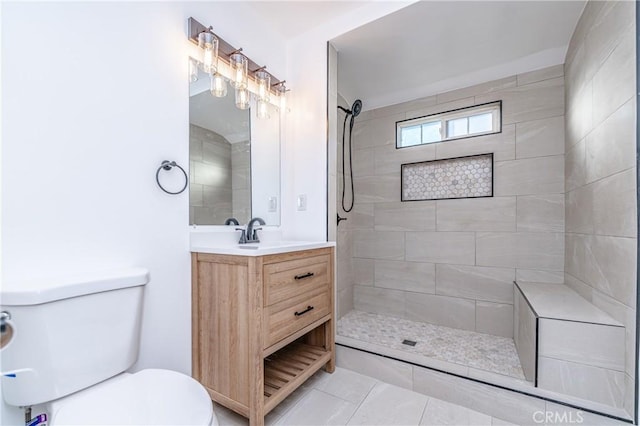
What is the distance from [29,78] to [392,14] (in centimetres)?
184

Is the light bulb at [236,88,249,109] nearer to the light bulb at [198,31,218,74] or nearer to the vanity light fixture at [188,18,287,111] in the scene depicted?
the vanity light fixture at [188,18,287,111]

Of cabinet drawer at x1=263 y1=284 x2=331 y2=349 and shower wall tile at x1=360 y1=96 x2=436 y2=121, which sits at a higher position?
shower wall tile at x1=360 y1=96 x2=436 y2=121

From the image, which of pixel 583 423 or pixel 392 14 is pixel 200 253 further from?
pixel 583 423

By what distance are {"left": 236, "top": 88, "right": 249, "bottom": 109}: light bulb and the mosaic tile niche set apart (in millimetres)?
1610

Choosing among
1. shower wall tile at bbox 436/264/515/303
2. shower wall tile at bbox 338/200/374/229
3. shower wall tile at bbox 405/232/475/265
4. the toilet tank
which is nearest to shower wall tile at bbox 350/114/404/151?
shower wall tile at bbox 338/200/374/229

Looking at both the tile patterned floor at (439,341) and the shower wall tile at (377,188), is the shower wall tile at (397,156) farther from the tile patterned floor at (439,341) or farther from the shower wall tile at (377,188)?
the tile patterned floor at (439,341)

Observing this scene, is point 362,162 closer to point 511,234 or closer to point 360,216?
point 360,216

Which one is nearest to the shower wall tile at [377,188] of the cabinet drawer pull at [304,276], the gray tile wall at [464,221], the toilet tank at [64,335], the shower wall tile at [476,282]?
the gray tile wall at [464,221]

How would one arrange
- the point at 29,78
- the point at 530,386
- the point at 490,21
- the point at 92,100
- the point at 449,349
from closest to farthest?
the point at 29,78 < the point at 92,100 < the point at 530,386 < the point at 490,21 < the point at 449,349

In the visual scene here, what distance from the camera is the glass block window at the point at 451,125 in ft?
7.91

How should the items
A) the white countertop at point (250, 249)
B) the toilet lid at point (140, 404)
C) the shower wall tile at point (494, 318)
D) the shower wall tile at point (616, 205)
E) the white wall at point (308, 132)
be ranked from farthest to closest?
the shower wall tile at point (494, 318) → the white wall at point (308, 132) → the white countertop at point (250, 249) → the shower wall tile at point (616, 205) → the toilet lid at point (140, 404)

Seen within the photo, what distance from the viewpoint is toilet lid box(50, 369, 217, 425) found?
Answer: 0.79m

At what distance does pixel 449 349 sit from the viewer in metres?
2.00

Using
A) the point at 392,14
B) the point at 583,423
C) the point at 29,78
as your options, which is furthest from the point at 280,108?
the point at 583,423
